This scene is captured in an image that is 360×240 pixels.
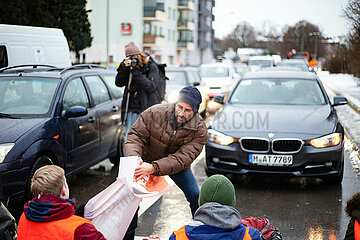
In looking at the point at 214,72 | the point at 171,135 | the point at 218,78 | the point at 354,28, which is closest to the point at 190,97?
the point at 171,135

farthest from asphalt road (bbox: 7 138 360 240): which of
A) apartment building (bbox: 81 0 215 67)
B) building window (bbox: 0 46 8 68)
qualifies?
apartment building (bbox: 81 0 215 67)

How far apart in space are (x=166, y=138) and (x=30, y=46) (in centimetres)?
846

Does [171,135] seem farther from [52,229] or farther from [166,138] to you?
[52,229]

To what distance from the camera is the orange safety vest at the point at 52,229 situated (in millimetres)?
2662

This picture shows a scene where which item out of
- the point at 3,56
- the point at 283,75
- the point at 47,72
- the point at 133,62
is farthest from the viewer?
the point at 3,56

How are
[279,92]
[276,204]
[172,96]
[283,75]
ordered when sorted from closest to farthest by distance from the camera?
1. [276,204]
2. [279,92]
3. [283,75]
4. [172,96]

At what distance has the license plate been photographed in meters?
6.29

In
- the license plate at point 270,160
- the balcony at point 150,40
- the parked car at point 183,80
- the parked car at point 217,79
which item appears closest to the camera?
the license plate at point 270,160

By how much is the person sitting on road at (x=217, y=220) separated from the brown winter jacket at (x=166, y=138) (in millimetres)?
1279

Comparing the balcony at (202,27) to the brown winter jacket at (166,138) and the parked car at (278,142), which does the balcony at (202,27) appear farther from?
the brown winter jacket at (166,138)

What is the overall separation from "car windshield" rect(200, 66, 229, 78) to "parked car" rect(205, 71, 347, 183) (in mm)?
14252

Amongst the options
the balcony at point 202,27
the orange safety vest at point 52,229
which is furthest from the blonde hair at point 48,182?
the balcony at point 202,27

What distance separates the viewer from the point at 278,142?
6.35m

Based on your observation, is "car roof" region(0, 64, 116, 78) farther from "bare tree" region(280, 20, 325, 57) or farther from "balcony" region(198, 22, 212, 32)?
"bare tree" region(280, 20, 325, 57)
